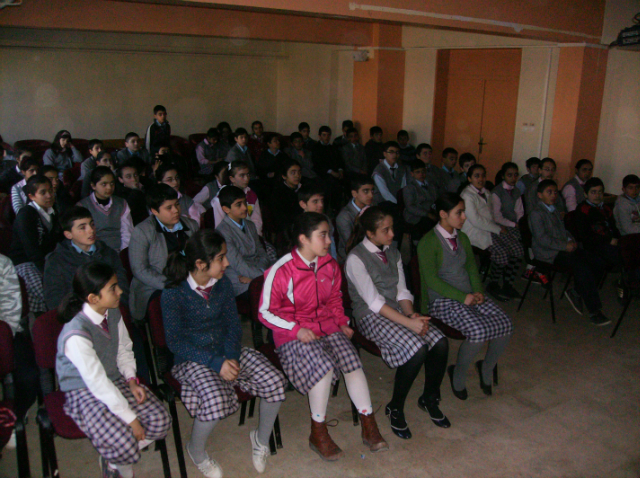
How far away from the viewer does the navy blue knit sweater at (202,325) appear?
110 inches

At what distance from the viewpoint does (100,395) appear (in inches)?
94.3

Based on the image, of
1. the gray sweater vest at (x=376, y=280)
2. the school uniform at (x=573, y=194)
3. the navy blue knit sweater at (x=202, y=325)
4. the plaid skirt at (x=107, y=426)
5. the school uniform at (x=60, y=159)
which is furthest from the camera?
the school uniform at (x=60, y=159)

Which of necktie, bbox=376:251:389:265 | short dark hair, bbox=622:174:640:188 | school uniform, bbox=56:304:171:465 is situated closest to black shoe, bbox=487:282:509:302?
short dark hair, bbox=622:174:640:188

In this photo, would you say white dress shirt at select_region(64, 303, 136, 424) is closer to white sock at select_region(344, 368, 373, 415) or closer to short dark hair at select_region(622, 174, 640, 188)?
white sock at select_region(344, 368, 373, 415)

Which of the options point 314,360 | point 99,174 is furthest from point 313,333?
point 99,174

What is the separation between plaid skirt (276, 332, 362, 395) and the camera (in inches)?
114

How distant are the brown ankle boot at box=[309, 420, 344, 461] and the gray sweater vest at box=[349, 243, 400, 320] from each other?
70 centimetres

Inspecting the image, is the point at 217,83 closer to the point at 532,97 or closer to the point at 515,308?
the point at 532,97

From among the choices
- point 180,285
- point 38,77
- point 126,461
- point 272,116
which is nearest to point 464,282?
point 180,285

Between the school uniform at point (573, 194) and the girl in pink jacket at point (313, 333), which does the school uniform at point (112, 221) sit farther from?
the school uniform at point (573, 194)

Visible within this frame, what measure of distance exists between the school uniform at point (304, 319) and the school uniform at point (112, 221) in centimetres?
173

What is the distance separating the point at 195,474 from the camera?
2.85m

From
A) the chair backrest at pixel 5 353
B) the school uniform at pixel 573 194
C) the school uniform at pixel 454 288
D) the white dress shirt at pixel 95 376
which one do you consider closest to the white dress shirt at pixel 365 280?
the school uniform at pixel 454 288

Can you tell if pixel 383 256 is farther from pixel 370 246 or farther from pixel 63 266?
pixel 63 266
